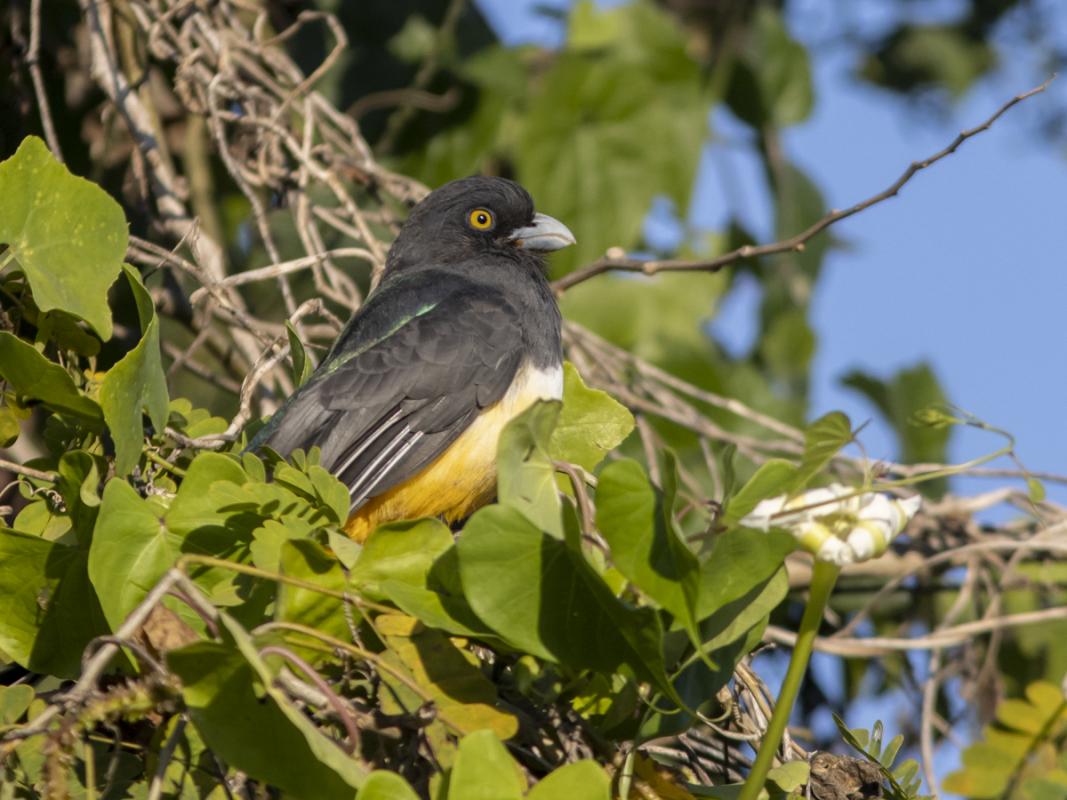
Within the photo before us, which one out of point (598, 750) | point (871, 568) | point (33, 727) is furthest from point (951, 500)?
point (33, 727)

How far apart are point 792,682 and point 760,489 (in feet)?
0.98

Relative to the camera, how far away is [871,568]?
4855 mm

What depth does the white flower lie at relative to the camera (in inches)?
82.2

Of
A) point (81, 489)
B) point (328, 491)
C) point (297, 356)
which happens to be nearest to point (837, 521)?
point (328, 491)

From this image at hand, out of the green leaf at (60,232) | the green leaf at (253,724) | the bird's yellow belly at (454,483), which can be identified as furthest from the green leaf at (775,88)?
the green leaf at (253,724)

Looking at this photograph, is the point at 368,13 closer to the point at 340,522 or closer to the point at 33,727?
the point at 340,522

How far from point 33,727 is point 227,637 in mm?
292

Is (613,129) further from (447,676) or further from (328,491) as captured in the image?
(447,676)

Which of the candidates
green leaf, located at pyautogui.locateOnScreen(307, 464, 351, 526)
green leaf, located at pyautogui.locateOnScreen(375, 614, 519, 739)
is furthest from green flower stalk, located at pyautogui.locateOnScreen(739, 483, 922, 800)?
green leaf, located at pyautogui.locateOnScreen(307, 464, 351, 526)

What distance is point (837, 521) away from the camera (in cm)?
212

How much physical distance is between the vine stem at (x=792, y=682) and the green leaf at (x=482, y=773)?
1.30ft

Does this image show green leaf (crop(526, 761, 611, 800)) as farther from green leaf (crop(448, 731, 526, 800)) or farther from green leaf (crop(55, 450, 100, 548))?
green leaf (crop(55, 450, 100, 548))

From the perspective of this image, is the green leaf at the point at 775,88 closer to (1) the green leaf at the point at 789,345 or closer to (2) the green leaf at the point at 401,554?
(1) the green leaf at the point at 789,345

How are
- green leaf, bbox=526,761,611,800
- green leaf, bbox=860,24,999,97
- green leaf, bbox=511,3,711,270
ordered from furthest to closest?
green leaf, bbox=860,24,999,97, green leaf, bbox=511,3,711,270, green leaf, bbox=526,761,611,800
